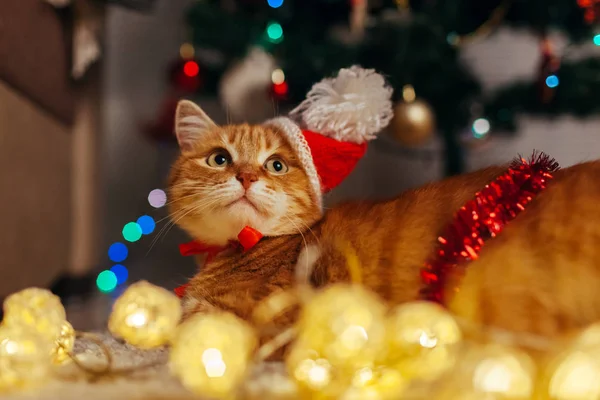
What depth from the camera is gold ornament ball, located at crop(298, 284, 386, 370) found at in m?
0.56

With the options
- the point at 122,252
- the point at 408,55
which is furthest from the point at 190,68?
the point at 122,252

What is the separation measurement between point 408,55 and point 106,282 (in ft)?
4.62

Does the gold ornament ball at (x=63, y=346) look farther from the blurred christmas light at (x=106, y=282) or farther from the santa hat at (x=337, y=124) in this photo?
the blurred christmas light at (x=106, y=282)

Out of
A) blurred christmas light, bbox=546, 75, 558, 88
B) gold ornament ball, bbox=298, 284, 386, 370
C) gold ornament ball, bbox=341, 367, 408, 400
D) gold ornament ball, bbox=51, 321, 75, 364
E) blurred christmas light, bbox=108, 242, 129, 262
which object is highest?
blurred christmas light, bbox=546, 75, 558, 88

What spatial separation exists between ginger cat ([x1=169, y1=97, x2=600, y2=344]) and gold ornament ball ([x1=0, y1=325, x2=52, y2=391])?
0.27 m

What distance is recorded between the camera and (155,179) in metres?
2.68

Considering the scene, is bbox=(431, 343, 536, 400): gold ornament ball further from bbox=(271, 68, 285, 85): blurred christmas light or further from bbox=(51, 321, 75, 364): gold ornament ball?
bbox=(271, 68, 285, 85): blurred christmas light

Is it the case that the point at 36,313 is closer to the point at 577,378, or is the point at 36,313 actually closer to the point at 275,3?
the point at 577,378

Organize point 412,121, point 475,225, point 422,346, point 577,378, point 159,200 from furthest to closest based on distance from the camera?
point 412,121, point 159,200, point 475,225, point 422,346, point 577,378

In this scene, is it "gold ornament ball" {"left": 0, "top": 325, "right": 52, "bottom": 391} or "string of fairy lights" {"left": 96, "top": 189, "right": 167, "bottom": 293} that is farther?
"string of fairy lights" {"left": 96, "top": 189, "right": 167, "bottom": 293}

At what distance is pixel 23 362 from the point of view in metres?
0.63

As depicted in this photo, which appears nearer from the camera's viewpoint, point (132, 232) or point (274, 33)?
point (274, 33)

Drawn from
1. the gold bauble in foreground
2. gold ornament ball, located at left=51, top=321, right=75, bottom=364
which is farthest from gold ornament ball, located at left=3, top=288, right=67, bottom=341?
the gold bauble in foreground

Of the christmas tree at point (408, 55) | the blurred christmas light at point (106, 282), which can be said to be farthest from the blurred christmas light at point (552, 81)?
the blurred christmas light at point (106, 282)
